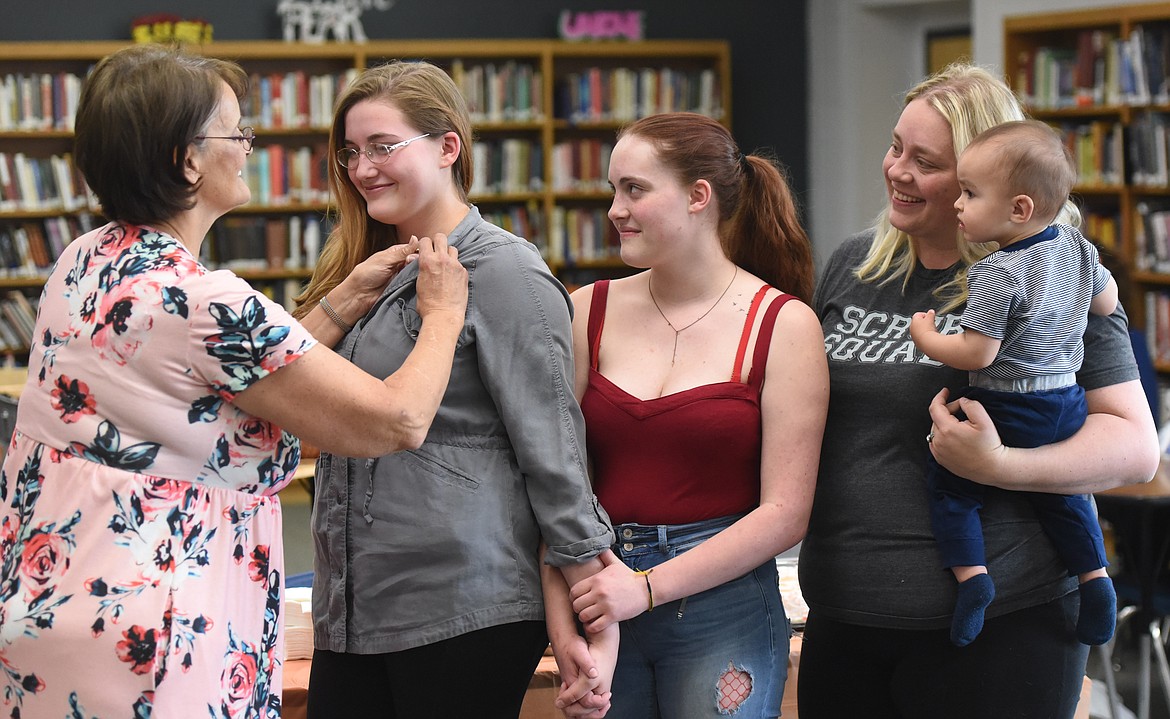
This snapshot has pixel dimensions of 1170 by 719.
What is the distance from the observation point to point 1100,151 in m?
5.87

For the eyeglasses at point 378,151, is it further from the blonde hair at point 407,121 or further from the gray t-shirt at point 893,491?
the gray t-shirt at point 893,491

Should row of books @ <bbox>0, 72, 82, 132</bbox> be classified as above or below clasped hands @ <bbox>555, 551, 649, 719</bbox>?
above

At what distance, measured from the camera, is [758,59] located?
311 inches

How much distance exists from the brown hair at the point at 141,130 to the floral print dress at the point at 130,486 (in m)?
0.05

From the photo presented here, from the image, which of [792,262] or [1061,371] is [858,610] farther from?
[792,262]

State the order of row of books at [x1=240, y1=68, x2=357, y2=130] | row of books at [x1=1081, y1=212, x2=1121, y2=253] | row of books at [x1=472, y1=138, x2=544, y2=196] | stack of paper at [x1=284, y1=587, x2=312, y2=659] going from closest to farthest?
stack of paper at [x1=284, y1=587, x2=312, y2=659]
row of books at [x1=1081, y1=212, x2=1121, y2=253]
row of books at [x1=240, y1=68, x2=357, y2=130]
row of books at [x1=472, y1=138, x2=544, y2=196]

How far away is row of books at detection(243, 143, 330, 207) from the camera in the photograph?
7.06m

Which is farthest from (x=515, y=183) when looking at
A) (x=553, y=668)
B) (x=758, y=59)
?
(x=553, y=668)

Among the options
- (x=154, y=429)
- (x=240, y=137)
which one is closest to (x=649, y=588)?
(x=154, y=429)

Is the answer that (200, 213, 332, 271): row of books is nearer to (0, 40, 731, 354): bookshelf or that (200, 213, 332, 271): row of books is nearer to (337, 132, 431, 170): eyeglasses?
(0, 40, 731, 354): bookshelf

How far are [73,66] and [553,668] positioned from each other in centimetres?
600

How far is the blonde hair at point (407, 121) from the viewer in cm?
180

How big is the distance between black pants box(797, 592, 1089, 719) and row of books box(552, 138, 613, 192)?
18.9ft

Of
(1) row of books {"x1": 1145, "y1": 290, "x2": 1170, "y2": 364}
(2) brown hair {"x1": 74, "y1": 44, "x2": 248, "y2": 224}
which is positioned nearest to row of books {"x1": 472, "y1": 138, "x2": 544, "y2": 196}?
(1) row of books {"x1": 1145, "y1": 290, "x2": 1170, "y2": 364}
